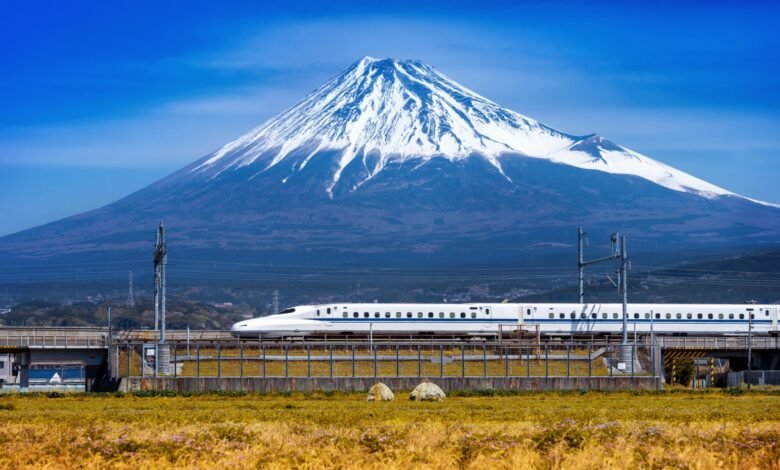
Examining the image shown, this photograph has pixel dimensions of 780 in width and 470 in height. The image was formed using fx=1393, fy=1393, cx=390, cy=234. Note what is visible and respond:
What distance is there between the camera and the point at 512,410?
43.2m

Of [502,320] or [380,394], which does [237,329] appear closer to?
[502,320]

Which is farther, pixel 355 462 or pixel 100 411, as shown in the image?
pixel 100 411

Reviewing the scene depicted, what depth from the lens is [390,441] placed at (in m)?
28.3

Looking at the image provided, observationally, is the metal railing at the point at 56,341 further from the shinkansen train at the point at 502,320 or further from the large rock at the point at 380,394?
the large rock at the point at 380,394

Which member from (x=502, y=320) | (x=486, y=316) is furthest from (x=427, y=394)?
(x=486, y=316)

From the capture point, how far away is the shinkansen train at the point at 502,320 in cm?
9988

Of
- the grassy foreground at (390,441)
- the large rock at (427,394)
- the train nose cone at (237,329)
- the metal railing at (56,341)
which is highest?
the train nose cone at (237,329)

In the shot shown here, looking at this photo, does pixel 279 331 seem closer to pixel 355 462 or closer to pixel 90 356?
pixel 90 356

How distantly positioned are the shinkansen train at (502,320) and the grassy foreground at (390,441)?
6029 cm

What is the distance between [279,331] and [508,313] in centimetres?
1698

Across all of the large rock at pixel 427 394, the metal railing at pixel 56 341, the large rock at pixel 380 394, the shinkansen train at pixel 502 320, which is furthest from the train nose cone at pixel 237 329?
the large rock at pixel 380 394

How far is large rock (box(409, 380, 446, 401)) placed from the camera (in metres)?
53.4

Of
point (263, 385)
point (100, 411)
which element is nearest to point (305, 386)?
point (263, 385)

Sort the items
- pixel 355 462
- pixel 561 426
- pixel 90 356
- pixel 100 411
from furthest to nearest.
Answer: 1. pixel 90 356
2. pixel 100 411
3. pixel 561 426
4. pixel 355 462
